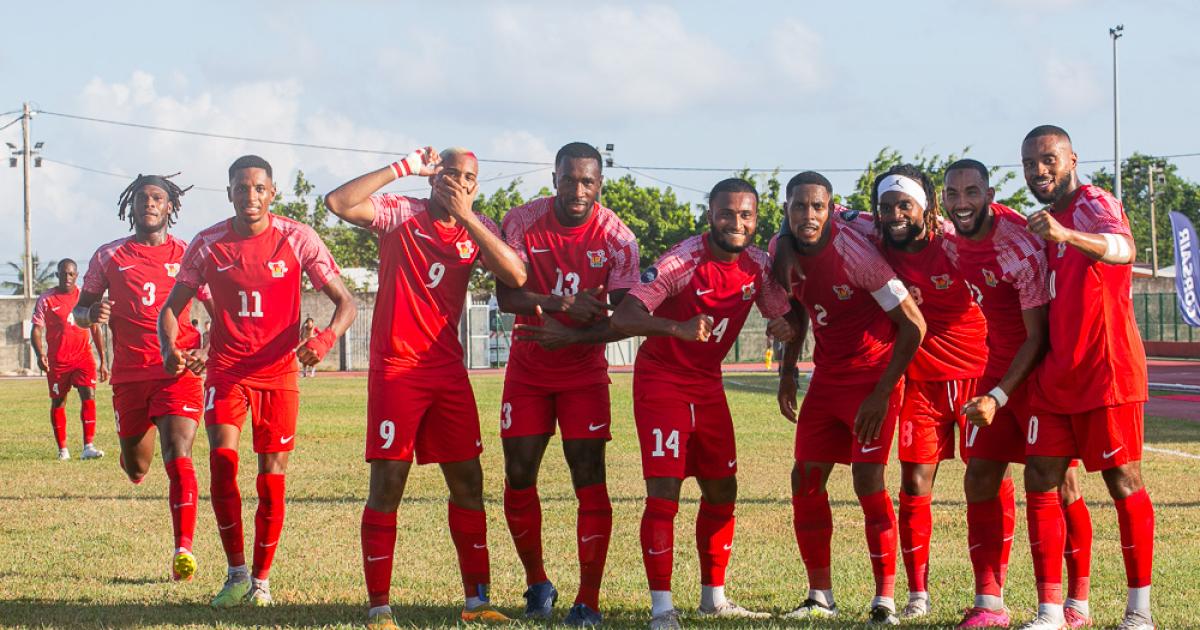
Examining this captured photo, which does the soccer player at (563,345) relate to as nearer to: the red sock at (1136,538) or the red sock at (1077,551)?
the red sock at (1077,551)

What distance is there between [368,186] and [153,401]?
330 cm

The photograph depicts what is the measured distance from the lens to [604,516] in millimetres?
7262

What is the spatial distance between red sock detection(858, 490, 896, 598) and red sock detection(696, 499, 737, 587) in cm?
77

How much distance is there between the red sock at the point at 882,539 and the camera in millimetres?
7242

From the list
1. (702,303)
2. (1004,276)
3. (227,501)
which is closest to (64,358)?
(227,501)

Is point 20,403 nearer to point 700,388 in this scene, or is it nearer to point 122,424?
point 122,424

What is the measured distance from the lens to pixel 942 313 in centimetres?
773

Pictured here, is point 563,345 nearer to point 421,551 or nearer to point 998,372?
point 998,372

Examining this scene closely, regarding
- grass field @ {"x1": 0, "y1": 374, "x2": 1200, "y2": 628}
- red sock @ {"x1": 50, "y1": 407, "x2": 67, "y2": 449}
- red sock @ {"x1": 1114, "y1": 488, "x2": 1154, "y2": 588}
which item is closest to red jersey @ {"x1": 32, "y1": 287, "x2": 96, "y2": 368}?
red sock @ {"x1": 50, "y1": 407, "x2": 67, "y2": 449}

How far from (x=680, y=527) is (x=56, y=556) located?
4676 mm

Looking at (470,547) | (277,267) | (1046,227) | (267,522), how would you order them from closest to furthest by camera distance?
(1046,227), (470,547), (267,522), (277,267)

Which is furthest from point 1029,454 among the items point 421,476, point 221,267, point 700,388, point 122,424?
point 421,476

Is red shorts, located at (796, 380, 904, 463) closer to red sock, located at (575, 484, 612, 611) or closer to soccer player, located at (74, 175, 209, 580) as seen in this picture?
red sock, located at (575, 484, 612, 611)

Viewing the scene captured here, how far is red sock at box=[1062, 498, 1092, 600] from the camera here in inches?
274
